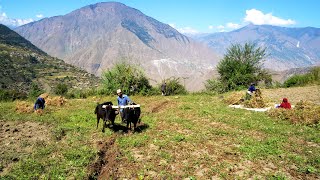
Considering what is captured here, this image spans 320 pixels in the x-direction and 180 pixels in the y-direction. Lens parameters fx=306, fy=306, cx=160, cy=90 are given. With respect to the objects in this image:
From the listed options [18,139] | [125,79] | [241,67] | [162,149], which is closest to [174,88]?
[125,79]

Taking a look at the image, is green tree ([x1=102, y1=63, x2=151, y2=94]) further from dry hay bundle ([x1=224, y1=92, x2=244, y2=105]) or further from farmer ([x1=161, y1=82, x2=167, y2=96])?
dry hay bundle ([x1=224, y1=92, x2=244, y2=105])

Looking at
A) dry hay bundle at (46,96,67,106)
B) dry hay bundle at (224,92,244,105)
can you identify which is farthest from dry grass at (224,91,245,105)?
dry hay bundle at (46,96,67,106)

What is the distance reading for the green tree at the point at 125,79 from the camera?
4609 cm

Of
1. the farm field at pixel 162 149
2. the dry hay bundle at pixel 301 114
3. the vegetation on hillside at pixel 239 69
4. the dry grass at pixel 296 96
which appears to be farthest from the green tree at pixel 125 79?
the dry hay bundle at pixel 301 114

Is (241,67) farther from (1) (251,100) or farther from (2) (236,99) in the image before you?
(1) (251,100)

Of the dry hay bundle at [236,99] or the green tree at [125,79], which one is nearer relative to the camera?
the dry hay bundle at [236,99]

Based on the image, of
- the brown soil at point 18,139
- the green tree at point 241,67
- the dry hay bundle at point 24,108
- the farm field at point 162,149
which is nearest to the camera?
the farm field at point 162,149

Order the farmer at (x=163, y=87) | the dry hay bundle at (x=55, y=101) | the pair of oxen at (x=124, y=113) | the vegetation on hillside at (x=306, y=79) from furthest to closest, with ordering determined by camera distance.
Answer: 1. the vegetation on hillside at (x=306, y=79)
2. the farmer at (x=163, y=87)
3. the dry hay bundle at (x=55, y=101)
4. the pair of oxen at (x=124, y=113)

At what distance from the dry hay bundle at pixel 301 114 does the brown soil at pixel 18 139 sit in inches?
638

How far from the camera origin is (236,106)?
29656 millimetres

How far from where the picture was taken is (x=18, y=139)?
55.7 feet

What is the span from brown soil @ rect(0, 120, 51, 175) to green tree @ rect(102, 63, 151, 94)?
2460cm

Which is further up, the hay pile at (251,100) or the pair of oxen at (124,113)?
the pair of oxen at (124,113)

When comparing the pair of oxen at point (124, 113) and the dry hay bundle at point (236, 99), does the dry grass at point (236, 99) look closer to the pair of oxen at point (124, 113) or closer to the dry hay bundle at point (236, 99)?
the dry hay bundle at point (236, 99)
